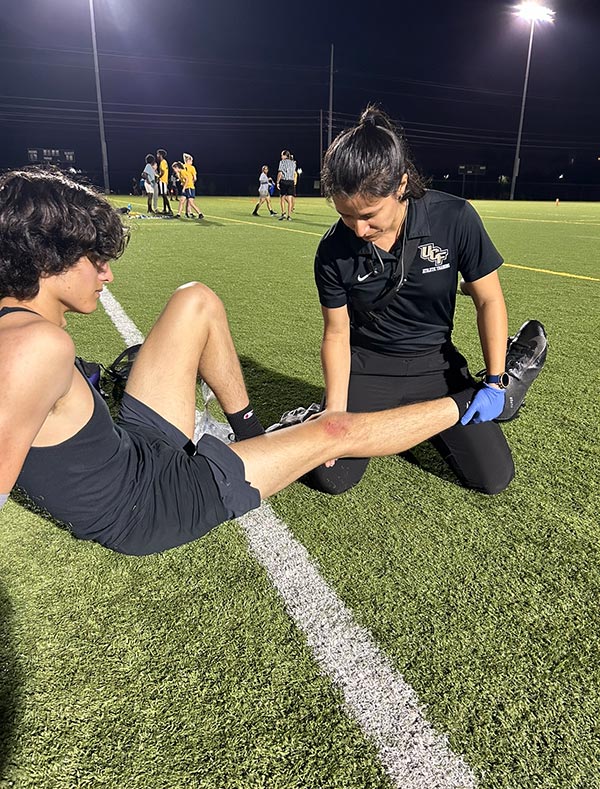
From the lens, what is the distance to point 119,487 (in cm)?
179

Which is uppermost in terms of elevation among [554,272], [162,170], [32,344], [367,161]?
[162,170]

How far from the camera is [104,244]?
1.75m

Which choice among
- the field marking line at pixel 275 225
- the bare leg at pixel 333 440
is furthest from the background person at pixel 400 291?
the field marking line at pixel 275 225

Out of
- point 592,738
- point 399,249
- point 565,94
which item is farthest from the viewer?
point 565,94

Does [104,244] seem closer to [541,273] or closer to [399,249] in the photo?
[399,249]

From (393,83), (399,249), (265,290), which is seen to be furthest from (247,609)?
(393,83)

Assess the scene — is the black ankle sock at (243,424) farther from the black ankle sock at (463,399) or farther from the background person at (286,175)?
the background person at (286,175)

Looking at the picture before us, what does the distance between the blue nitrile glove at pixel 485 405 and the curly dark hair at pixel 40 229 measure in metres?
1.77

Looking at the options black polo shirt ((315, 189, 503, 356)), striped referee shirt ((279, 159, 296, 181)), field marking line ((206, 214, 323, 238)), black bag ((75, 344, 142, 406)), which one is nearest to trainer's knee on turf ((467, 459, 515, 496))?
black polo shirt ((315, 189, 503, 356))

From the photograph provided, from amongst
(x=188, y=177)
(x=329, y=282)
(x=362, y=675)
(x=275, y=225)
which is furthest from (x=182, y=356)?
(x=188, y=177)

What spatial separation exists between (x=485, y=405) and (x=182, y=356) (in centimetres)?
142

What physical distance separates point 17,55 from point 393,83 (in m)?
47.2

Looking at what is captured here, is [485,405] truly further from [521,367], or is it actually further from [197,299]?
[197,299]

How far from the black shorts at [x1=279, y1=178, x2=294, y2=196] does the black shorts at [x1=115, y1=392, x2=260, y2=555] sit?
54.9 ft
